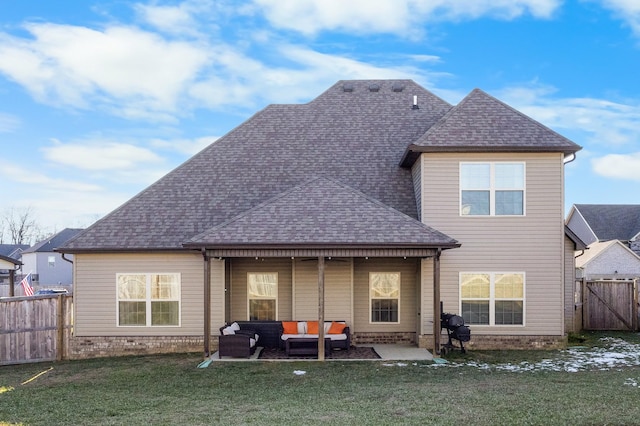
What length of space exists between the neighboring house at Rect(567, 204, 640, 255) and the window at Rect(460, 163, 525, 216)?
30.0 meters

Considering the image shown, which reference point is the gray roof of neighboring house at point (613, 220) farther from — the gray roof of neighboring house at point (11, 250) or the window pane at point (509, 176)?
the gray roof of neighboring house at point (11, 250)

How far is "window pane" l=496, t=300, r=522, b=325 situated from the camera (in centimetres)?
1305

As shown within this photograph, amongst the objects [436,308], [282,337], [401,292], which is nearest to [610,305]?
[401,292]

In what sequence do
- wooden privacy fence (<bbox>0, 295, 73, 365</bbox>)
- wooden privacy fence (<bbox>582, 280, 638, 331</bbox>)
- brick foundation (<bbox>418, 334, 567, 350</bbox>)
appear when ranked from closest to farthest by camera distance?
1. wooden privacy fence (<bbox>0, 295, 73, 365</bbox>)
2. brick foundation (<bbox>418, 334, 567, 350</bbox>)
3. wooden privacy fence (<bbox>582, 280, 638, 331</bbox>)

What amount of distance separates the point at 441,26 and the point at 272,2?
6377 mm

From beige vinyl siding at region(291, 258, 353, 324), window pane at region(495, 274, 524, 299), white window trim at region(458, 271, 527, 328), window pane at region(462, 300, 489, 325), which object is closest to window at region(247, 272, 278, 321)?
beige vinyl siding at region(291, 258, 353, 324)

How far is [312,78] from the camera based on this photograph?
2042 cm

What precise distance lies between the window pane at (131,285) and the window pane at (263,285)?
9.03 feet

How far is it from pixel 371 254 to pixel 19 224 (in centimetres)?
7746

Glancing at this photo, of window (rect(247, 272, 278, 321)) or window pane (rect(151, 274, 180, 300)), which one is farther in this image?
window (rect(247, 272, 278, 321))

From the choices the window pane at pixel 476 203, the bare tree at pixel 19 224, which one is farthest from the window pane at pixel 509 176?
the bare tree at pixel 19 224

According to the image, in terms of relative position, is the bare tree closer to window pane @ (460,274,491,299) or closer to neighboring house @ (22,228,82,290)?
neighboring house @ (22,228,82,290)

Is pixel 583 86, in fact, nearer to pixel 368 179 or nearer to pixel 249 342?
pixel 368 179

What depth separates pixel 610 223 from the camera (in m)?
40.2
